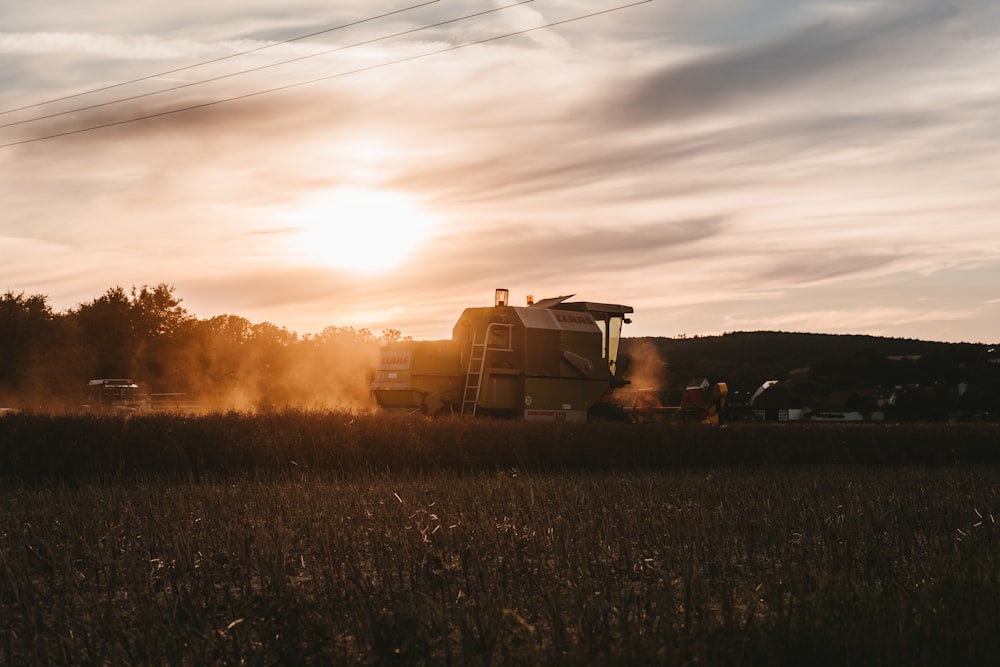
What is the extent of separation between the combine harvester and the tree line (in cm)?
2330

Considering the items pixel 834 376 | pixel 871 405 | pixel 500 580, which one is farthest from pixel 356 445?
pixel 834 376

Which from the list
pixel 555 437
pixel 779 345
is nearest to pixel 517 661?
pixel 555 437

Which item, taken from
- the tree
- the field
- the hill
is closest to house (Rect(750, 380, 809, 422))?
the hill

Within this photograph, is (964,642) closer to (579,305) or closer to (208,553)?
(208,553)

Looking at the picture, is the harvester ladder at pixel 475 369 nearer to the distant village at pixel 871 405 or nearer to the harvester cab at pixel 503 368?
the harvester cab at pixel 503 368

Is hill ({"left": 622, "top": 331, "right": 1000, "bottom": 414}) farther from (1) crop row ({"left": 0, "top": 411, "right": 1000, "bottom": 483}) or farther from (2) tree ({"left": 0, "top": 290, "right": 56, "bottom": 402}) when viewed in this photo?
(2) tree ({"left": 0, "top": 290, "right": 56, "bottom": 402})

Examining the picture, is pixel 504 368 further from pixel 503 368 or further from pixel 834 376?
pixel 834 376

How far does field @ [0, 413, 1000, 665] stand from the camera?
608cm

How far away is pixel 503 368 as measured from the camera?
2358cm

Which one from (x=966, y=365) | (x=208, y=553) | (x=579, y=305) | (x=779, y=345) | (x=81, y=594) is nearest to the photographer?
(x=81, y=594)

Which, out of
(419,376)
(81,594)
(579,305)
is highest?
(579,305)

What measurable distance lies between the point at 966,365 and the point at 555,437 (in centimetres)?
4976

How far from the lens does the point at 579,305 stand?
84.3 ft

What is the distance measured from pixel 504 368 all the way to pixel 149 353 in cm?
5586
